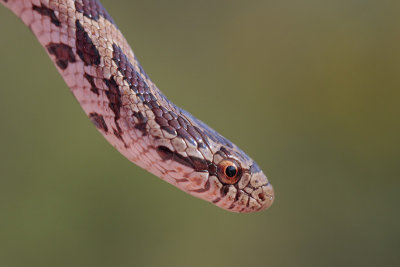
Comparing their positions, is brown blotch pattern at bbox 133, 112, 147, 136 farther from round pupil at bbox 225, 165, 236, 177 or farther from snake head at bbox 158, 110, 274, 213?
round pupil at bbox 225, 165, 236, 177

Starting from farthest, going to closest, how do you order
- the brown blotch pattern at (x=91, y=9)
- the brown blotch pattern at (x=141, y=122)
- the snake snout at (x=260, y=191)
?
the snake snout at (x=260, y=191)
the brown blotch pattern at (x=91, y=9)
the brown blotch pattern at (x=141, y=122)

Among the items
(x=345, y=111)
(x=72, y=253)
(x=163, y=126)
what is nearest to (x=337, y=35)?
(x=345, y=111)

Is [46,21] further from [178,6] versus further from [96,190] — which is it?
[178,6]

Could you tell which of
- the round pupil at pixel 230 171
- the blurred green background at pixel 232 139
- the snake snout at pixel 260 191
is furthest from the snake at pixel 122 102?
the blurred green background at pixel 232 139

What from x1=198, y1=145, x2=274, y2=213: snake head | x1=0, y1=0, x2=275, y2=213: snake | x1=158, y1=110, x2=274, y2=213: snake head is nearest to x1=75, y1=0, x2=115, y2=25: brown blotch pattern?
x1=0, y1=0, x2=275, y2=213: snake

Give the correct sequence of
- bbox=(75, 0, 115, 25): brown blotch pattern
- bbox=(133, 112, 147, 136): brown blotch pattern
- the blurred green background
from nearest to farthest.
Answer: bbox=(133, 112, 147, 136): brown blotch pattern < bbox=(75, 0, 115, 25): brown blotch pattern < the blurred green background

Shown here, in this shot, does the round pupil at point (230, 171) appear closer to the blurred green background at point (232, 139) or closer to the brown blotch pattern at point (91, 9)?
the brown blotch pattern at point (91, 9)

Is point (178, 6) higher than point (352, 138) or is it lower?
higher
